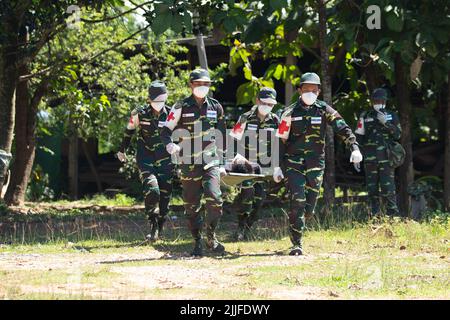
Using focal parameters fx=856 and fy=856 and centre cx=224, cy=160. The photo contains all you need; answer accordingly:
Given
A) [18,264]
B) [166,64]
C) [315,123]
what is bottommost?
[18,264]

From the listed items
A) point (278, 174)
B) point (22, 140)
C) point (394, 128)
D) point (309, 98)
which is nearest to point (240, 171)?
point (278, 174)

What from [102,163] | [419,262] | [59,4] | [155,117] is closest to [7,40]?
[59,4]

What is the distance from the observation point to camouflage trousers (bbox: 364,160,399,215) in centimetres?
1225

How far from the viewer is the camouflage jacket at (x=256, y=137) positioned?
34.4 ft

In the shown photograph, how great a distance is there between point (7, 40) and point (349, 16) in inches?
200

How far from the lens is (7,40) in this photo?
12859 mm

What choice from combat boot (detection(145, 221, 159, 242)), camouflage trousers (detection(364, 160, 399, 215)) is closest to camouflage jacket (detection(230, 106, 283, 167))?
combat boot (detection(145, 221, 159, 242))

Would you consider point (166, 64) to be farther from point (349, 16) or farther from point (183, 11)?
point (183, 11)

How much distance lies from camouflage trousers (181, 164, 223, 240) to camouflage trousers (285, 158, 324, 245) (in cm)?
81

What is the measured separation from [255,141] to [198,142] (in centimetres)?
164

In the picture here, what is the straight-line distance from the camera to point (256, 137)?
10.7 metres

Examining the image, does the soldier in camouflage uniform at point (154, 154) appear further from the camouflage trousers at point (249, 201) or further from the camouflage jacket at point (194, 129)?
the camouflage jacket at point (194, 129)

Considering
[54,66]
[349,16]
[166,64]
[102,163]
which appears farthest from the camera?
[102,163]

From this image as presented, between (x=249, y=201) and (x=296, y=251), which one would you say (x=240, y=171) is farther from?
(x=296, y=251)
